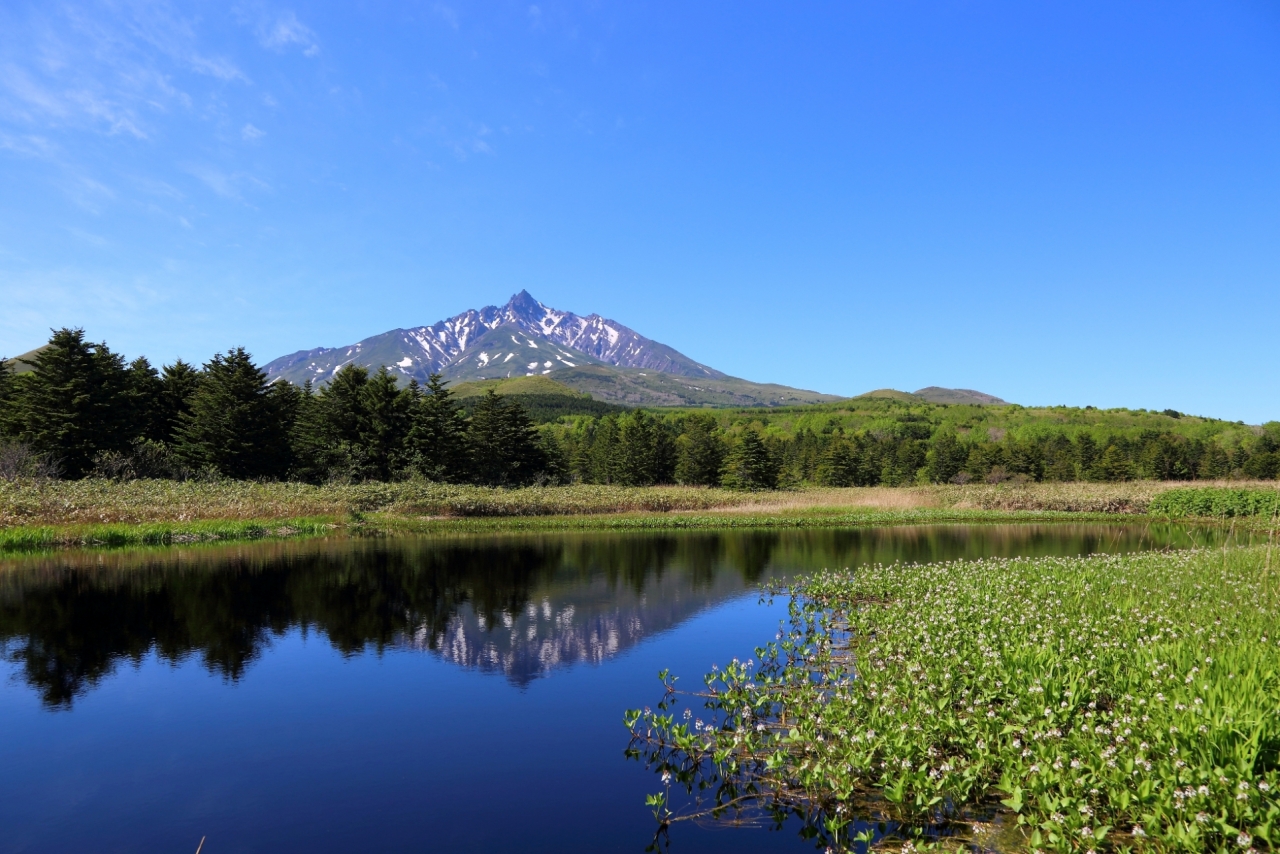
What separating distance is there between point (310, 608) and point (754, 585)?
43.9 feet

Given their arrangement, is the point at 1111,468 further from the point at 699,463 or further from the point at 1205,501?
the point at 699,463

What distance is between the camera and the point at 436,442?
206 ft

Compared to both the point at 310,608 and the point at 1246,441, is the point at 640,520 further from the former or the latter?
the point at 1246,441

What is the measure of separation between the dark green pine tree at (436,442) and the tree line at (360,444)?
12cm

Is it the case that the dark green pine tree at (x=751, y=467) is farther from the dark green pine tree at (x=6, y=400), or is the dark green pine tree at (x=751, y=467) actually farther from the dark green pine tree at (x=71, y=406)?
the dark green pine tree at (x=6, y=400)

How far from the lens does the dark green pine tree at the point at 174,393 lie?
57.7 meters

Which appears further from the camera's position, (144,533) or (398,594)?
(144,533)

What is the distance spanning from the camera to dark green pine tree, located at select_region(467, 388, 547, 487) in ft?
218

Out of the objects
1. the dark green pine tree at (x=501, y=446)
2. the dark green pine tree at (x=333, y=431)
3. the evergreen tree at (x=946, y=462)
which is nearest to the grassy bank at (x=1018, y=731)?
the dark green pine tree at (x=333, y=431)

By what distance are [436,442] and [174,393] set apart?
20.3 m

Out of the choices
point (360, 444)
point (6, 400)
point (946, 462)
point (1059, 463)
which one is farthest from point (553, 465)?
point (1059, 463)

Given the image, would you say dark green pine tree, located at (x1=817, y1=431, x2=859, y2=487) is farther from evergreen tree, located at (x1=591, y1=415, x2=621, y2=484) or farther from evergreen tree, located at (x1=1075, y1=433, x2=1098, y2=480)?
evergreen tree, located at (x1=1075, y1=433, x2=1098, y2=480)

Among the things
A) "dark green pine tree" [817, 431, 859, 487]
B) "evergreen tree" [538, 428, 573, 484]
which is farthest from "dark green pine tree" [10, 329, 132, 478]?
"dark green pine tree" [817, 431, 859, 487]

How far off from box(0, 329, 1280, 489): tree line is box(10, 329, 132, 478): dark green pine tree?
0.09 meters
